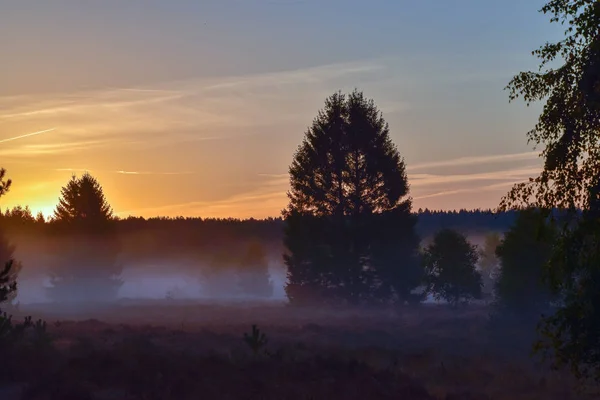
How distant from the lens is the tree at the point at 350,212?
4647 centimetres

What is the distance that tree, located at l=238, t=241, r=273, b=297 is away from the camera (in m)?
137

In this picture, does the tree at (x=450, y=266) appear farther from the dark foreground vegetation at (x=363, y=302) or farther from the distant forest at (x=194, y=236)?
the distant forest at (x=194, y=236)

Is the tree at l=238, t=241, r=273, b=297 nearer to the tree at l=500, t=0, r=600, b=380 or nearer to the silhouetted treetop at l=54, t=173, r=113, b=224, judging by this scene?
the silhouetted treetop at l=54, t=173, r=113, b=224

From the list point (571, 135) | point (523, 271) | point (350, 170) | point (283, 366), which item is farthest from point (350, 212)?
point (571, 135)

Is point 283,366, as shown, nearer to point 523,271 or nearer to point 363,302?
point 523,271

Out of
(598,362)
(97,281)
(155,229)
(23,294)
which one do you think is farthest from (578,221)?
(23,294)

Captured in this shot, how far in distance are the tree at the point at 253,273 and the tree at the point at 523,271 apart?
9766 centimetres

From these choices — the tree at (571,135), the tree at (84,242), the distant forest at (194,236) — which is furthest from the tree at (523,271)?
the distant forest at (194,236)

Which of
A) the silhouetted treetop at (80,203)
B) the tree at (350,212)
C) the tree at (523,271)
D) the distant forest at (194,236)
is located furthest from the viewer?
the distant forest at (194,236)

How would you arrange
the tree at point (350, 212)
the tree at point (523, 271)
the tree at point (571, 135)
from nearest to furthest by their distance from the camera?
1. the tree at point (571, 135)
2. the tree at point (523, 271)
3. the tree at point (350, 212)

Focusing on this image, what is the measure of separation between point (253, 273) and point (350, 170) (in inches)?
3708

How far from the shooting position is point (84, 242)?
234ft

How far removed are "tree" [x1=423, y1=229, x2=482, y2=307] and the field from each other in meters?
10.3

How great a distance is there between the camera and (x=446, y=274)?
49500 millimetres
